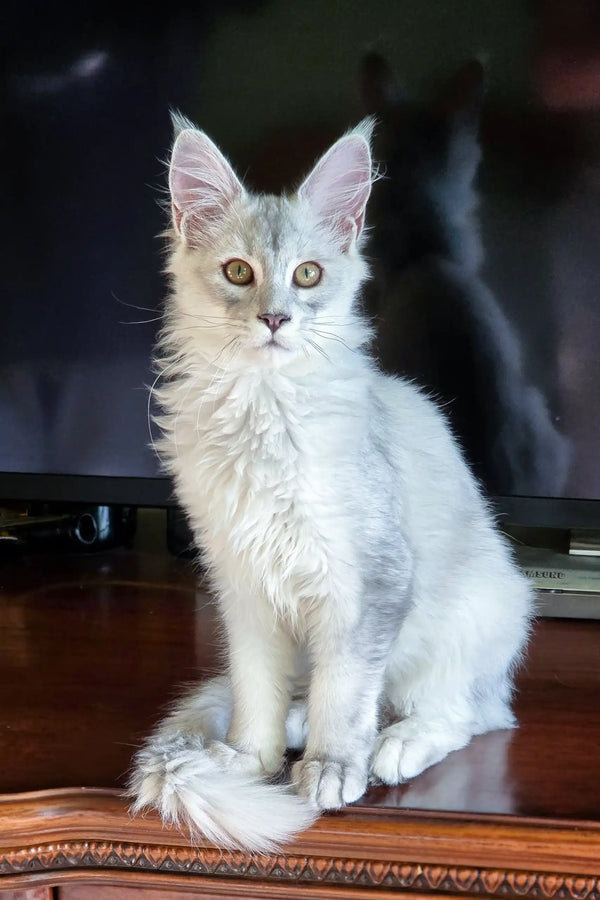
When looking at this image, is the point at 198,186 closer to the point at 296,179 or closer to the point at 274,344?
the point at 274,344

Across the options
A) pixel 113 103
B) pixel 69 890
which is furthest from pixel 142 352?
pixel 69 890

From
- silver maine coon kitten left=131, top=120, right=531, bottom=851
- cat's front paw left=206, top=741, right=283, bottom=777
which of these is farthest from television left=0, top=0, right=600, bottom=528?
cat's front paw left=206, top=741, right=283, bottom=777

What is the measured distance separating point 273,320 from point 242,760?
0.45 meters

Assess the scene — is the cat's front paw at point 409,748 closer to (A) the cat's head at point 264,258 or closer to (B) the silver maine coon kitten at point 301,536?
(B) the silver maine coon kitten at point 301,536

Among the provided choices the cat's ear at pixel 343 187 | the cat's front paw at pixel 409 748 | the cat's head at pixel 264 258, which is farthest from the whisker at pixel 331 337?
the cat's front paw at pixel 409 748

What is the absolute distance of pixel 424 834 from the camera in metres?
0.71

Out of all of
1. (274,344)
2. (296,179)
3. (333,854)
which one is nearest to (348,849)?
(333,854)

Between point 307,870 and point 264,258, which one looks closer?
point 307,870

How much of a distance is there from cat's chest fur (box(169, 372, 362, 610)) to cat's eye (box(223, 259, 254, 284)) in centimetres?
10

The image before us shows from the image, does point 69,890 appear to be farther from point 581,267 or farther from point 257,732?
point 581,267

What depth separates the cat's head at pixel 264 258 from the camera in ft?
2.67

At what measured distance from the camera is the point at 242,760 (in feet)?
2.70

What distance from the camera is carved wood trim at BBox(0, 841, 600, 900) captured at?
0.71m

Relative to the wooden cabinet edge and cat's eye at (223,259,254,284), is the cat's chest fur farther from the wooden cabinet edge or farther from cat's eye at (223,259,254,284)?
the wooden cabinet edge
